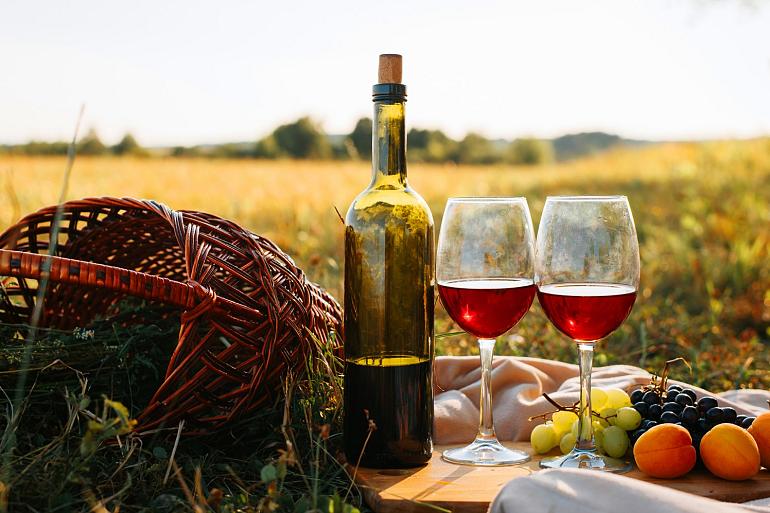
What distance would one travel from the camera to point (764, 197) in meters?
7.32

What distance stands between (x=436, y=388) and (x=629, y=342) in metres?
1.67

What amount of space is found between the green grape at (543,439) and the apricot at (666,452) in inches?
8.9

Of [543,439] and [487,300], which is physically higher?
[487,300]

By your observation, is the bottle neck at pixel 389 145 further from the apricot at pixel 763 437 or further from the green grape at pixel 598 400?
the apricot at pixel 763 437

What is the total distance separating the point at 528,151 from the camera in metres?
36.1

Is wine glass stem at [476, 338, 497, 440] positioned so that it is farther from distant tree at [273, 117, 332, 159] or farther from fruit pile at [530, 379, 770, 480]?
distant tree at [273, 117, 332, 159]

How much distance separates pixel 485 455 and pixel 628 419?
1.17 feet

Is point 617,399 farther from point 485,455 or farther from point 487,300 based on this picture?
point 487,300

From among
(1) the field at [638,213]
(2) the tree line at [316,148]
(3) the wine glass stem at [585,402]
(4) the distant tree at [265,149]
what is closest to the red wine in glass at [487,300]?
(3) the wine glass stem at [585,402]

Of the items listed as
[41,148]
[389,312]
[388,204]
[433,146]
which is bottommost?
[389,312]

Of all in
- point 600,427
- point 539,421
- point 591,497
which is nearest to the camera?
point 591,497

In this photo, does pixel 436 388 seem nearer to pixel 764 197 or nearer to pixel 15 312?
pixel 15 312

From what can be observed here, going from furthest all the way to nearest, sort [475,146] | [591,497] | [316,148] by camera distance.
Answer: [475,146] → [316,148] → [591,497]

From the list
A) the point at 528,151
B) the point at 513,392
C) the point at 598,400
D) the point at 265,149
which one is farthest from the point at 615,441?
the point at 528,151
